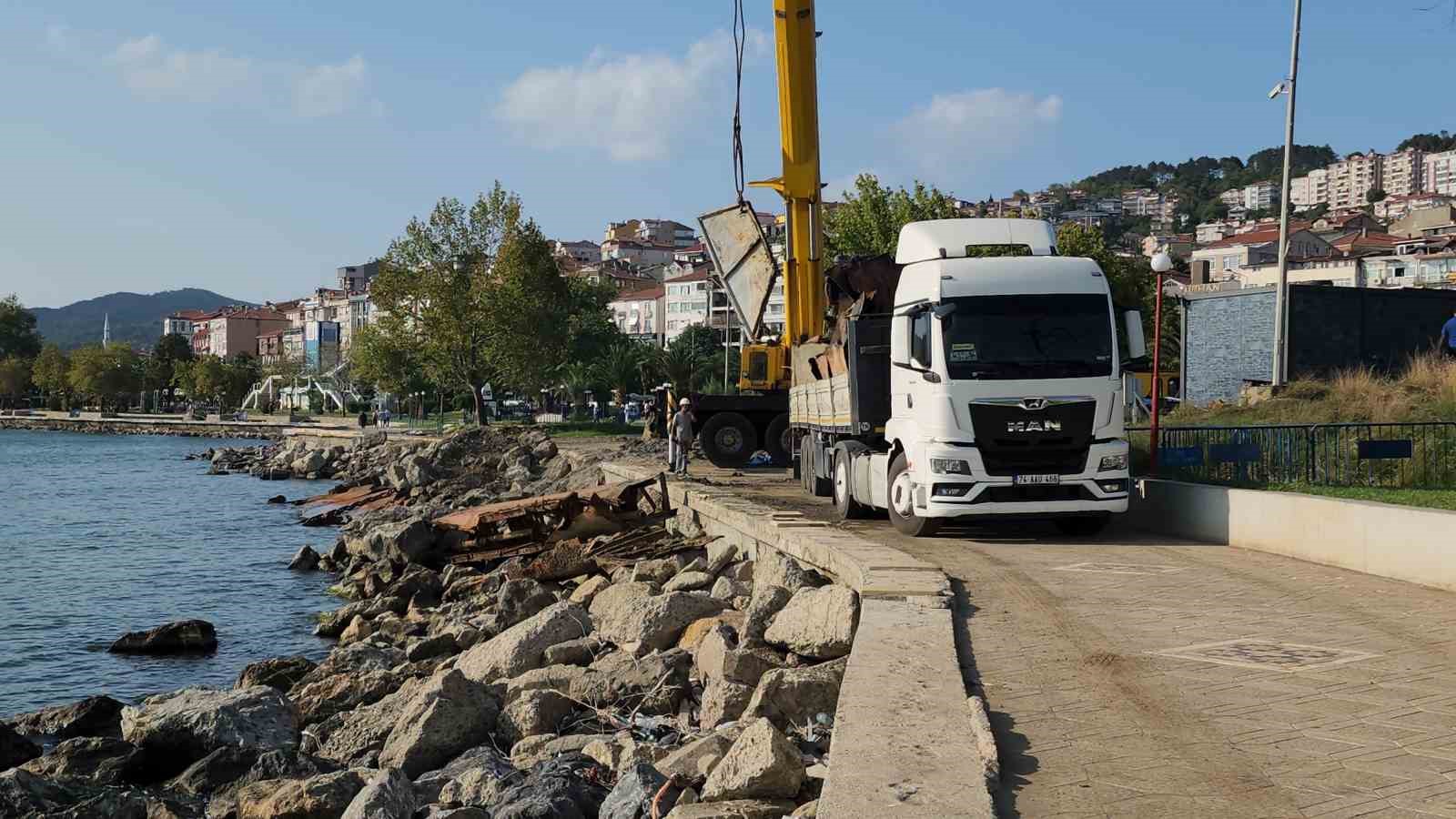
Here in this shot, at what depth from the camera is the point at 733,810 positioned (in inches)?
235

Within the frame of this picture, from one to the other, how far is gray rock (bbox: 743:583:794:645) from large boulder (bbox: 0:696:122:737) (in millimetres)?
6533

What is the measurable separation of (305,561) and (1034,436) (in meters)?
18.9

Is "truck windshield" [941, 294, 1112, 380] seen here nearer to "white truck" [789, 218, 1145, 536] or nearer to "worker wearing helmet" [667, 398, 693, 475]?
"white truck" [789, 218, 1145, 536]

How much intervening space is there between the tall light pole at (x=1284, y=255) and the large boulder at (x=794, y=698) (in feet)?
70.6

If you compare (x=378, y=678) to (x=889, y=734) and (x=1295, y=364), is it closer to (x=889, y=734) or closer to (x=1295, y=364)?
(x=889, y=734)

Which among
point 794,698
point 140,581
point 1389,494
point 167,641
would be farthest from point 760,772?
point 140,581

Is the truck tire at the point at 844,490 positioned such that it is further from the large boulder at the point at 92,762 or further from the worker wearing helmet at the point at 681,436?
the large boulder at the point at 92,762

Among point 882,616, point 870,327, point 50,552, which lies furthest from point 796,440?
point 50,552

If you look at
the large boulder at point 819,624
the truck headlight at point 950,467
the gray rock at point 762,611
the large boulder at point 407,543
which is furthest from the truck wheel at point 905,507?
the large boulder at point 407,543

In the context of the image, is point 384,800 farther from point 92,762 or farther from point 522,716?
point 92,762

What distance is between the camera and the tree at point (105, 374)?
146 m

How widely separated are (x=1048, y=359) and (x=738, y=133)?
12652mm

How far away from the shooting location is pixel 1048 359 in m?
14.2

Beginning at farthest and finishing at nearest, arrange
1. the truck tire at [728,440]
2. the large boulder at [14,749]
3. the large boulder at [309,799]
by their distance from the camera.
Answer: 1. the truck tire at [728,440]
2. the large boulder at [14,749]
3. the large boulder at [309,799]
